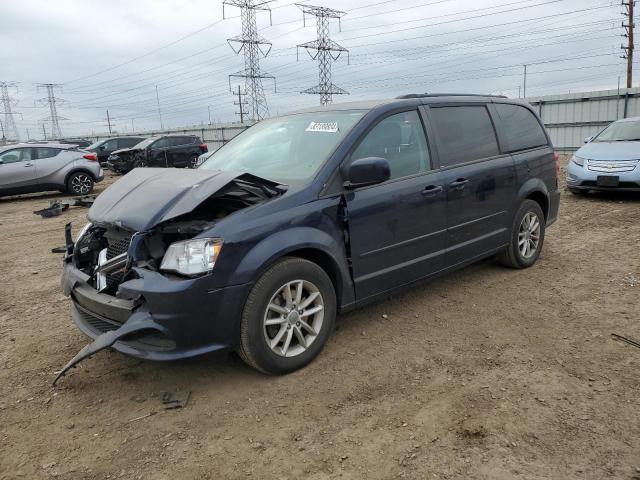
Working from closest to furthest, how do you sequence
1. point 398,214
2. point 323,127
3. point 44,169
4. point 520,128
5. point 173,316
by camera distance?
point 173,316 → point 398,214 → point 323,127 → point 520,128 → point 44,169

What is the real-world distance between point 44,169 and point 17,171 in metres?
0.63

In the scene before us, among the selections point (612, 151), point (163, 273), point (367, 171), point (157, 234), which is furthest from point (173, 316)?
point (612, 151)

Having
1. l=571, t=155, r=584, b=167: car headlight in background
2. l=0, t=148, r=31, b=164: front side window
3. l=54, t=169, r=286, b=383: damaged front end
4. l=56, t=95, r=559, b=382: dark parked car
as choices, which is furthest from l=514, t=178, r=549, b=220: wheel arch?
l=0, t=148, r=31, b=164: front side window

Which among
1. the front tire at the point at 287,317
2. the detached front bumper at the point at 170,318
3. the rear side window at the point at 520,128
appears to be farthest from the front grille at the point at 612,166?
the detached front bumper at the point at 170,318

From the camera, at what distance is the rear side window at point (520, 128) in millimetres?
4969

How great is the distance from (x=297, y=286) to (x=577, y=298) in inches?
107

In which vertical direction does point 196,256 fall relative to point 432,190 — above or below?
below

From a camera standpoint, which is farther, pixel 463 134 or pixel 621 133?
pixel 621 133

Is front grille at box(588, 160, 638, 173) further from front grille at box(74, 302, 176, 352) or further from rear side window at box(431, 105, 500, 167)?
front grille at box(74, 302, 176, 352)

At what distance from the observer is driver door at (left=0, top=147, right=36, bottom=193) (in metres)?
13.0

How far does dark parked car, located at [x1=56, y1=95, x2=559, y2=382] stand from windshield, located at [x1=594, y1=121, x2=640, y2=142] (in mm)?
6175

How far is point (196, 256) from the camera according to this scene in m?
2.84

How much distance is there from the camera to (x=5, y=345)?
12.9 feet

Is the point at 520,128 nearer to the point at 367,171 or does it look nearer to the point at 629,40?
the point at 367,171
